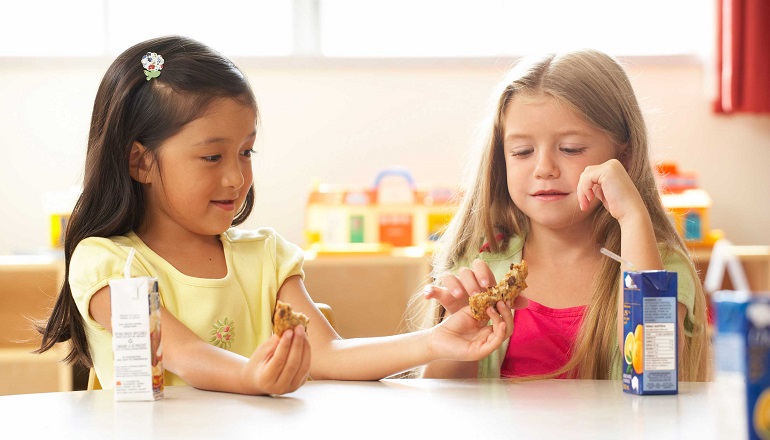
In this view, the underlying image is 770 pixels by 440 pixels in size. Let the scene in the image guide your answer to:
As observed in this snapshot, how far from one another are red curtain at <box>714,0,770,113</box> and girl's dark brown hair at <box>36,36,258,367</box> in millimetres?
2789

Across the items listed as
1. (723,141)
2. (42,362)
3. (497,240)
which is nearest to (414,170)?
(723,141)

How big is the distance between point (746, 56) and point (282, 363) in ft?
10.4

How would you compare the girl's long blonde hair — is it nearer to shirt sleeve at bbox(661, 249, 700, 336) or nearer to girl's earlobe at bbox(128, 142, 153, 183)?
shirt sleeve at bbox(661, 249, 700, 336)

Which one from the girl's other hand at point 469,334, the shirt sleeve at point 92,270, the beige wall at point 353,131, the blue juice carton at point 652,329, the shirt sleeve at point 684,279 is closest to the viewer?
the blue juice carton at point 652,329

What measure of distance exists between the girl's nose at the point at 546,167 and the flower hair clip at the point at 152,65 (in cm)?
63

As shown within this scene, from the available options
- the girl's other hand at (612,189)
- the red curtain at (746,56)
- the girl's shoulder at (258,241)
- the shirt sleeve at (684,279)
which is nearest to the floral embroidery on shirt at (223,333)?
the girl's shoulder at (258,241)

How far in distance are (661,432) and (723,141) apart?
3196mm

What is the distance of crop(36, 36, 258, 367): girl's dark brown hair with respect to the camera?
1.45 metres

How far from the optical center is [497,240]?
5.62 ft

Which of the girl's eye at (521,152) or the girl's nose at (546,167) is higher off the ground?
the girl's eye at (521,152)

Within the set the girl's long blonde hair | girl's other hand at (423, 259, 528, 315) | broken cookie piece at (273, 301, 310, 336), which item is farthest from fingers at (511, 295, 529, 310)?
broken cookie piece at (273, 301, 310, 336)

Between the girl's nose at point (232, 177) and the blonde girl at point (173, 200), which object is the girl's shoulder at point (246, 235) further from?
the girl's nose at point (232, 177)

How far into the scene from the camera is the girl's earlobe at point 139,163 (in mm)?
1480

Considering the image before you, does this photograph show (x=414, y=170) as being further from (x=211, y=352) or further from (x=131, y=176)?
(x=211, y=352)
